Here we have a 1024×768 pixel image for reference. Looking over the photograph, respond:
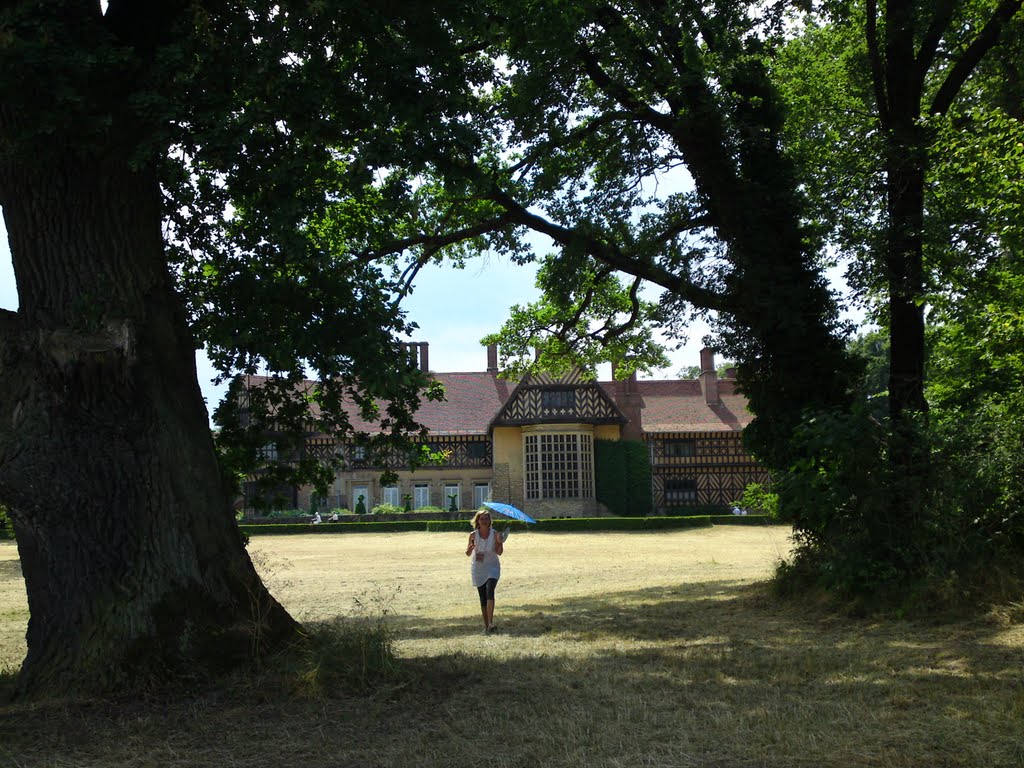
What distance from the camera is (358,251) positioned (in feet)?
36.4

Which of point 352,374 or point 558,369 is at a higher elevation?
point 558,369

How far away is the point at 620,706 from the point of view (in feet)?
17.8

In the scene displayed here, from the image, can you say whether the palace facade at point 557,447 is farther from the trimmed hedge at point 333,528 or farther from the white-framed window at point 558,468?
the trimmed hedge at point 333,528

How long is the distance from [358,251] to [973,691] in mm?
8025

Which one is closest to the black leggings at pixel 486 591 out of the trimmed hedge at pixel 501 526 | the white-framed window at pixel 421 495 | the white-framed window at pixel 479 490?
the trimmed hedge at pixel 501 526

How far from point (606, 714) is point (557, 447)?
128 feet

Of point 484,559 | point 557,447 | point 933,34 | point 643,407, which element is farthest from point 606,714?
point 643,407

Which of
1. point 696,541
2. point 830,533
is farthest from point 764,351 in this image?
point 696,541

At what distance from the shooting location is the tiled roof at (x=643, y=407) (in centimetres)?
4766

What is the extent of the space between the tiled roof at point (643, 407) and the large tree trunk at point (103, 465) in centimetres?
3919

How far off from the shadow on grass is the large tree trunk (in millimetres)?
474

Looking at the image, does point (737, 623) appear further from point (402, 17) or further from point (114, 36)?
point (114, 36)

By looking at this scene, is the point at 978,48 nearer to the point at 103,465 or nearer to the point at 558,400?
the point at 103,465

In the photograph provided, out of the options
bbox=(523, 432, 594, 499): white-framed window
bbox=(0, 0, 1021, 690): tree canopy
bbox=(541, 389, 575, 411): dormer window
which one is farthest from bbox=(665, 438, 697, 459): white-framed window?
bbox=(0, 0, 1021, 690): tree canopy
